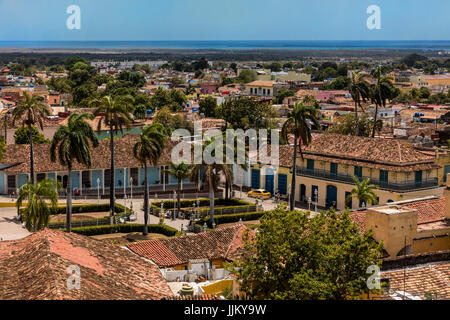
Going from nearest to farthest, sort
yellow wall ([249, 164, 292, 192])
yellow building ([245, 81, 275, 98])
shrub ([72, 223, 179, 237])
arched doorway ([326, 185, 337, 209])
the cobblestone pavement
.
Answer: the cobblestone pavement → shrub ([72, 223, 179, 237]) → arched doorway ([326, 185, 337, 209]) → yellow wall ([249, 164, 292, 192]) → yellow building ([245, 81, 275, 98])

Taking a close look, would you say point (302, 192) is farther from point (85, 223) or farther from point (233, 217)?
point (85, 223)

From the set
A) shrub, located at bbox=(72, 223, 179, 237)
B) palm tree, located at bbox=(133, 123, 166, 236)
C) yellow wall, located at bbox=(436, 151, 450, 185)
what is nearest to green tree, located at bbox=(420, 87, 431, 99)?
yellow wall, located at bbox=(436, 151, 450, 185)

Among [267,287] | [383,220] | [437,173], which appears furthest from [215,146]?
[267,287]

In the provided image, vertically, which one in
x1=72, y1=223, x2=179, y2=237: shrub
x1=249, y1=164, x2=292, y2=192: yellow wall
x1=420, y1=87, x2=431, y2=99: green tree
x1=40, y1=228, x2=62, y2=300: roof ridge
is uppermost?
x1=40, y1=228, x2=62, y2=300: roof ridge

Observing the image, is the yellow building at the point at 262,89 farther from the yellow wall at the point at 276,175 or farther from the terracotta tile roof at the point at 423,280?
the terracotta tile roof at the point at 423,280

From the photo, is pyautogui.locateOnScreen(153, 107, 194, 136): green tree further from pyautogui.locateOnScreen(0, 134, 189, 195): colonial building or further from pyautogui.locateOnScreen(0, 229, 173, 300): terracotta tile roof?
pyautogui.locateOnScreen(0, 229, 173, 300): terracotta tile roof

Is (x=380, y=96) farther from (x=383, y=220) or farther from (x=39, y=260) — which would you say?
(x=39, y=260)

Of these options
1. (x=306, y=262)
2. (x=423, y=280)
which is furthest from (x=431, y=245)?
(x=306, y=262)
